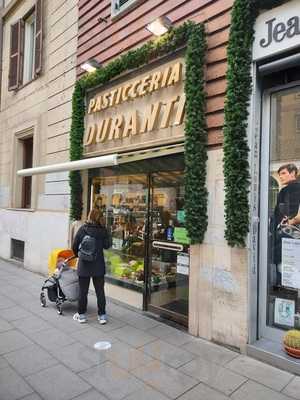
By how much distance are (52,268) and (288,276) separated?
3.83 m

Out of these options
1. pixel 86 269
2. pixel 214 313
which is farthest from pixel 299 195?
pixel 86 269

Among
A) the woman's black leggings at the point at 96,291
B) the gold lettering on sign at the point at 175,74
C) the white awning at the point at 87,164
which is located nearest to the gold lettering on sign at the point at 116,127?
the white awning at the point at 87,164

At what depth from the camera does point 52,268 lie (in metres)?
6.00

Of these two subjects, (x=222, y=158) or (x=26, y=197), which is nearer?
(x=222, y=158)

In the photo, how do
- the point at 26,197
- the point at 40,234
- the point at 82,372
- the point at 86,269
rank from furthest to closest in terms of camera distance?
the point at 26,197 < the point at 40,234 < the point at 86,269 < the point at 82,372

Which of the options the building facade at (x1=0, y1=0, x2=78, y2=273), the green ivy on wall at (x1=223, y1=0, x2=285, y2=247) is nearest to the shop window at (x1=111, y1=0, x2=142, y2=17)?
the building facade at (x1=0, y1=0, x2=78, y2=273)

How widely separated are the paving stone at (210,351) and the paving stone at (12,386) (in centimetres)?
183

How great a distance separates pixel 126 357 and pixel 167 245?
181 centimetres

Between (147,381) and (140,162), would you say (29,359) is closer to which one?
(147,381)

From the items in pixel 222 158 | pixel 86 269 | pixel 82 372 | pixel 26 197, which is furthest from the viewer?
pixel 26 197

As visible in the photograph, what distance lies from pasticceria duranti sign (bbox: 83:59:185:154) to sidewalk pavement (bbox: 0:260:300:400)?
8.90 ft

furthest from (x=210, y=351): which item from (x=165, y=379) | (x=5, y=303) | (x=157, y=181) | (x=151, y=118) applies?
(x=5, y=303)

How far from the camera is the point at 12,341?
4.27 meters

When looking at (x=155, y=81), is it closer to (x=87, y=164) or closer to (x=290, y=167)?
(x=87, y=164)
